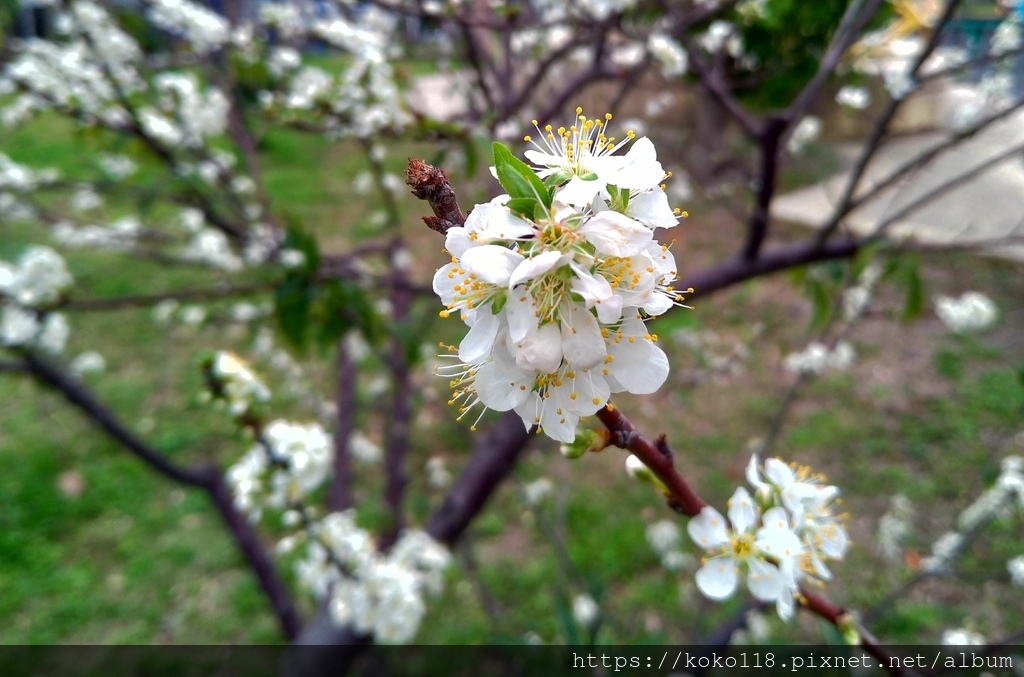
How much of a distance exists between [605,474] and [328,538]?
2206mm

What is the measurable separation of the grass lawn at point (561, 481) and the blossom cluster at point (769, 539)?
0.83 metres

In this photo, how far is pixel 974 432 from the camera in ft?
12.4

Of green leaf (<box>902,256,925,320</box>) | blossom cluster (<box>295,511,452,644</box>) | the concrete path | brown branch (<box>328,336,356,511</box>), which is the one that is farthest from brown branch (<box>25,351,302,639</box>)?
the concrete path

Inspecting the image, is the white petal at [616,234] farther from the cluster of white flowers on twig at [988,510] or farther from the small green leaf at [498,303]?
the cluster of white flowers on twig at [988,510]

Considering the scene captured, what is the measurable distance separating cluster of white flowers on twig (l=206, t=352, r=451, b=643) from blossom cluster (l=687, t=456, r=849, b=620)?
111cm

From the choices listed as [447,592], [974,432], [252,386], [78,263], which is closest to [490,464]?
[252,386]

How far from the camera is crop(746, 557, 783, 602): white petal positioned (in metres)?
0.93

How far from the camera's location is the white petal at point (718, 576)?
96 cm

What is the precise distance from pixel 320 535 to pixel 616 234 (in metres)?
1.54

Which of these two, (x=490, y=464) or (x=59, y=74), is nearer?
(x=490, y=464)

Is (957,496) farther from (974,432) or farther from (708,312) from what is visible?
(708,312)

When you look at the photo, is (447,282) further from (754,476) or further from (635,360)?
(754,476)

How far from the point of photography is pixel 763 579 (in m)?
0.94

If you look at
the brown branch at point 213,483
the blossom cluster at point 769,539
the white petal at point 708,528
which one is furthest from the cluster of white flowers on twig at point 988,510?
the brown branch at point 213,483
